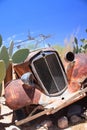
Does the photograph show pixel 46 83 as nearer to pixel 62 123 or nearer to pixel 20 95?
pixel 20 95

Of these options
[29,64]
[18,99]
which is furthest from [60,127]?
[29,64]

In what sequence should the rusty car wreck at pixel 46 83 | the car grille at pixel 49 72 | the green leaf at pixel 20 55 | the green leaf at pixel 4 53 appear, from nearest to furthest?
the green leaf at pixel 4 53 < the rusty car wreck at pixel 46 83 < the green leaf at pixel 20 55 < the car grille at pixel 49 72

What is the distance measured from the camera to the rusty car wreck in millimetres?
5219

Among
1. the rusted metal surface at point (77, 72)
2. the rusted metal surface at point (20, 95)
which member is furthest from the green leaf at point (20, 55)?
the rusted metal surface at point (77, 72)

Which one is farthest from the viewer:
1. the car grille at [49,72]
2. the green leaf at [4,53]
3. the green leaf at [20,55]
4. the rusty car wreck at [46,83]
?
the car grille at [49,72]

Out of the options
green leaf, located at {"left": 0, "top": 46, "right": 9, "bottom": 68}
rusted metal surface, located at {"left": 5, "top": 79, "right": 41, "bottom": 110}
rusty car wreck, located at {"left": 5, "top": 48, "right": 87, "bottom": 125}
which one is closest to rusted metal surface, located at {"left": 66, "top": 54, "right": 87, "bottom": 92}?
rusty car wreck, located at {"left": 5, "top": 48, "right": 87, "bottom": 125}

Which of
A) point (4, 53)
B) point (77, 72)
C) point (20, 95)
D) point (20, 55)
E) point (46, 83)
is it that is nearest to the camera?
point (4, 53)

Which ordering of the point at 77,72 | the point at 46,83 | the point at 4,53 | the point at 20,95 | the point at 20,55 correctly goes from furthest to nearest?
1. the point at 77,72
2. the point at 46,83
3. the point at 20,55
4. the point at 20,95
5. the point at 4,53

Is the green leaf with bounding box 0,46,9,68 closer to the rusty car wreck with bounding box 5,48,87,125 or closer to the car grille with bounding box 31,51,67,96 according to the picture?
the rusty car wreck with bounding box 5,48,87,125

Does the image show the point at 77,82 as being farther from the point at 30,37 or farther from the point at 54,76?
the point at 30,37

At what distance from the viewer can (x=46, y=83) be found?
5.86m

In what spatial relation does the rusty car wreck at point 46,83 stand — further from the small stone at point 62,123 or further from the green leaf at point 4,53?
the green leaf at point 4,53

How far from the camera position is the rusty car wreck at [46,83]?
5219 millimetres

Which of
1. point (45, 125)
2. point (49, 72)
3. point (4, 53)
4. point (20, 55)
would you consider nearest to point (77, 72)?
point (49, 72)
